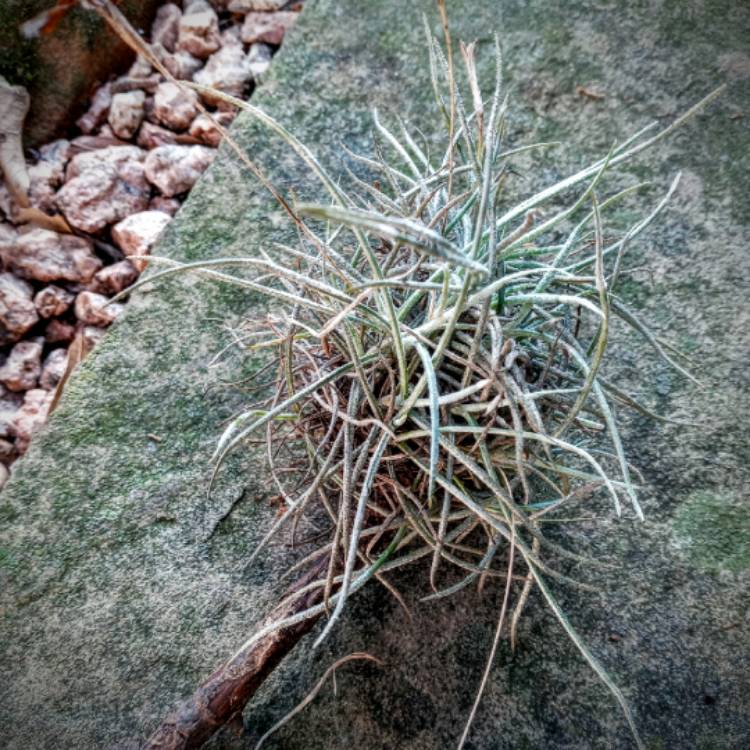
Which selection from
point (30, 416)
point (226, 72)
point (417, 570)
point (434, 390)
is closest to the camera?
point (434, 390)

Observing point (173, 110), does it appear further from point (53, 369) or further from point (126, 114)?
point (53, 369)

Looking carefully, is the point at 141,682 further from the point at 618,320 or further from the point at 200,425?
the point at 618,320

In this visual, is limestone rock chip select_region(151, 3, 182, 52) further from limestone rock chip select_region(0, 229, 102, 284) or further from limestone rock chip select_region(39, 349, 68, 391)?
limestone rock chip select_region(39, 349, 68, 391)

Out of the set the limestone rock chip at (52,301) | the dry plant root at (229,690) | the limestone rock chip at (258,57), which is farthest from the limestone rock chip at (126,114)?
the dry plant root at (229,690)

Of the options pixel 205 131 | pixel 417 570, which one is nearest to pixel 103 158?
pixel 205 131

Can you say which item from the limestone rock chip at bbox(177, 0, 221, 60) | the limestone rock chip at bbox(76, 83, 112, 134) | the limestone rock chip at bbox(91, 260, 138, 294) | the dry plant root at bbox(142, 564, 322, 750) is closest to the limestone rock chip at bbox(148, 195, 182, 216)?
the limestone rock chip at bbox(91, 260, 138, 294)

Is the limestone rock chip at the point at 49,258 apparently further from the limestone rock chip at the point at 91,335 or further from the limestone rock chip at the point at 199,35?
the limestone rock chip at the point at 199,35
